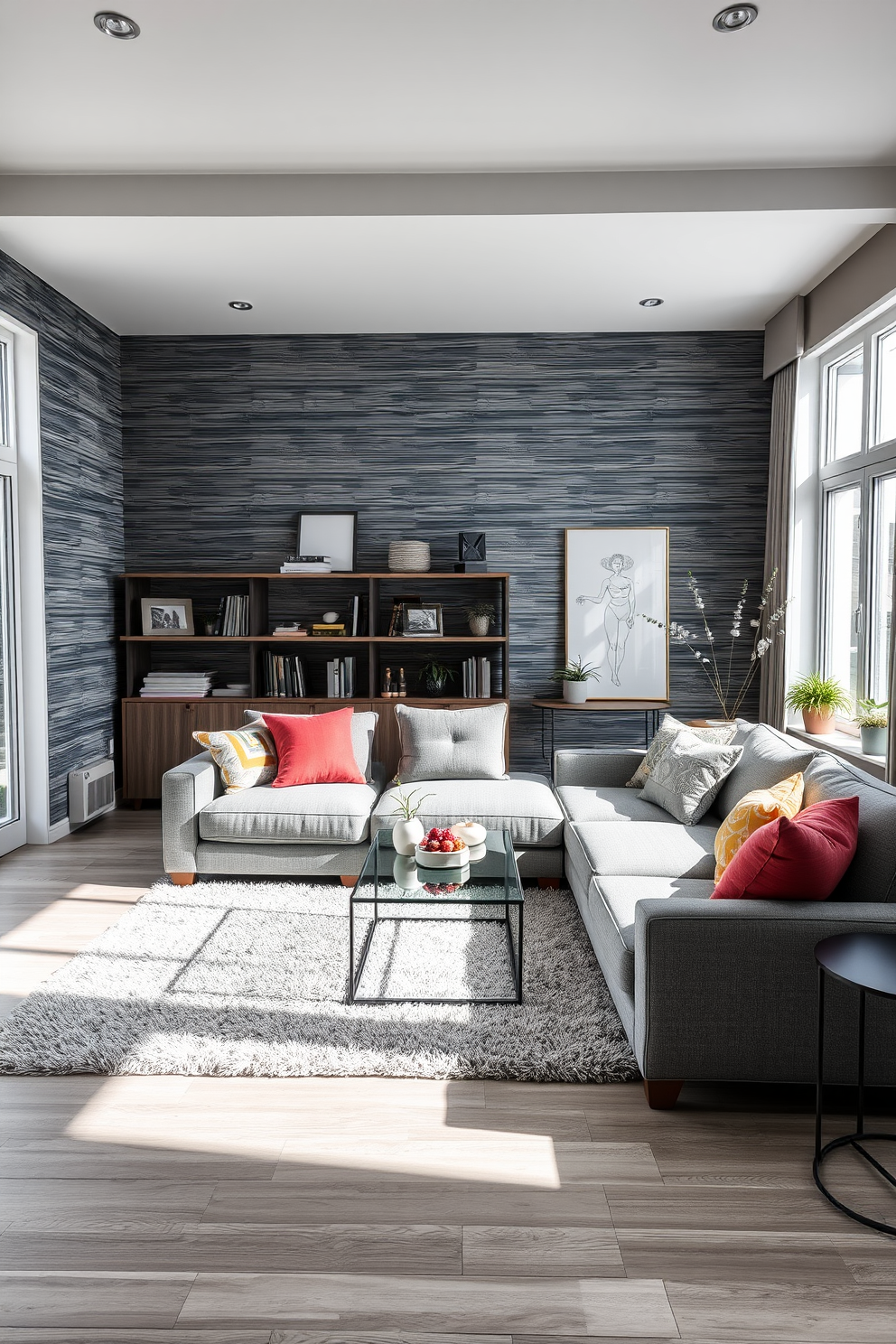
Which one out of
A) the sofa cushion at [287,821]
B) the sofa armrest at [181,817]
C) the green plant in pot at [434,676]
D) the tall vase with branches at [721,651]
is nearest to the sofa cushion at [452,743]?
the sofa cushion at [287,821]

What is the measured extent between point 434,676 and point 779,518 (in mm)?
2313

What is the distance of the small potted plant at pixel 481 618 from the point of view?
18.9ft

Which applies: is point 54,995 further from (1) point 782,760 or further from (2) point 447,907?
(1) point 782,760

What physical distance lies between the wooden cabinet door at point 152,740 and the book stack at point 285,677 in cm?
54

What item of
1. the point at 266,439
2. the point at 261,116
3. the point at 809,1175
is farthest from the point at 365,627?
the point at 809,1175

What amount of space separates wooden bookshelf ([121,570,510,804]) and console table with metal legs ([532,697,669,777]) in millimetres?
330

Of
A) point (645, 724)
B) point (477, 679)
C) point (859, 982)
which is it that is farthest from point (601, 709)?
point (859, 982)

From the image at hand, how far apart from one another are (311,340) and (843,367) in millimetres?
3243

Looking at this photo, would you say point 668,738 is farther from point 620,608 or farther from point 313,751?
point 620,608

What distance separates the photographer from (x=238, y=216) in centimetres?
404

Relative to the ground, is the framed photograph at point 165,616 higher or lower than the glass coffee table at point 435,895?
higher

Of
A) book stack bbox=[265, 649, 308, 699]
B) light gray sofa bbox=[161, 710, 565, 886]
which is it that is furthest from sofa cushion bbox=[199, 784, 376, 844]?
book stack bbox=[265, 649, 308, 699]

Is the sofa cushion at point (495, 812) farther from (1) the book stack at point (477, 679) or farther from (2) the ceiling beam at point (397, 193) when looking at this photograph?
(2) the ceiling beam at point (397, 193)

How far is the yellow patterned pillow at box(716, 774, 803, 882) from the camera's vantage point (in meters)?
2.81
